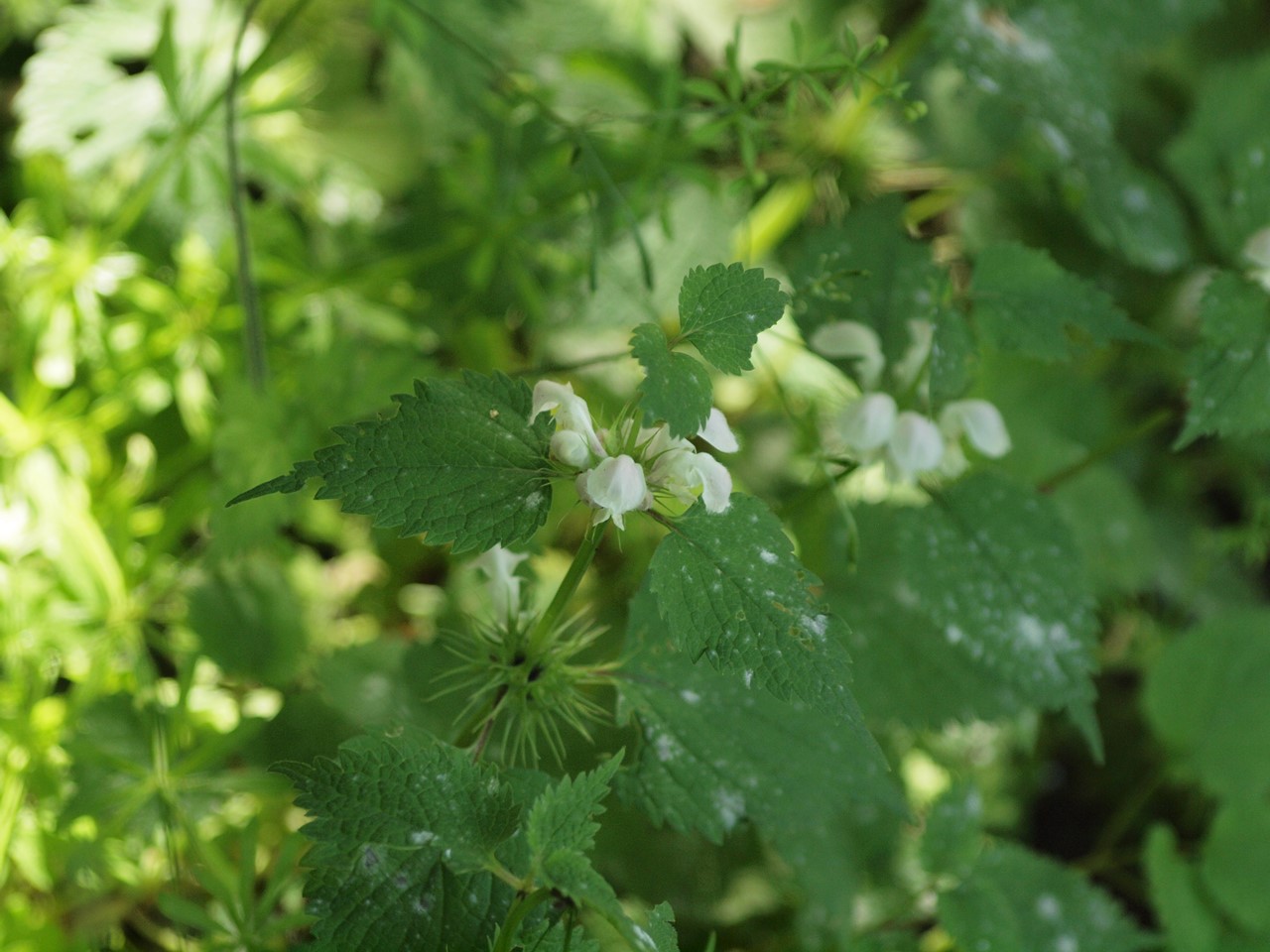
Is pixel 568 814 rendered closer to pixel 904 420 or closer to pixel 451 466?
pixel 451 466

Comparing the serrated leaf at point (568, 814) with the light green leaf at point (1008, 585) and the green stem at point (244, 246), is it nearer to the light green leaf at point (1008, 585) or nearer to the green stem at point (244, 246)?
Result: the light green leaf at point (1008, 585)

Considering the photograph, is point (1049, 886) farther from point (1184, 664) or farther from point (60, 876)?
point (60, 876)

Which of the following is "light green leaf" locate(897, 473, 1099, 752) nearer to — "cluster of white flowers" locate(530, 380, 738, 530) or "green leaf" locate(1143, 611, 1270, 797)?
"cluster of white flowers" locate(530, 380, 738, 530)

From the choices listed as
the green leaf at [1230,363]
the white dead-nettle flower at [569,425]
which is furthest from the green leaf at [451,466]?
the green leaf at [1230,363]

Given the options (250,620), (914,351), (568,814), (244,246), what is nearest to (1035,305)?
(914,351)

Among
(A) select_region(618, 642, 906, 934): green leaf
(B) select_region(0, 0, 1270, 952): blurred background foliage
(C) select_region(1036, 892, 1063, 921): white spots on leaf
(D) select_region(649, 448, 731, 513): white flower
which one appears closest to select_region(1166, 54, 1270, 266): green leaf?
(B) select_region(0, 0, 1270, 952): blurred background foliage

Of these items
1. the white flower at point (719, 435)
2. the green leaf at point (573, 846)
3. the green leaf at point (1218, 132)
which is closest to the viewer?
the green leaf at point (573, 846)
